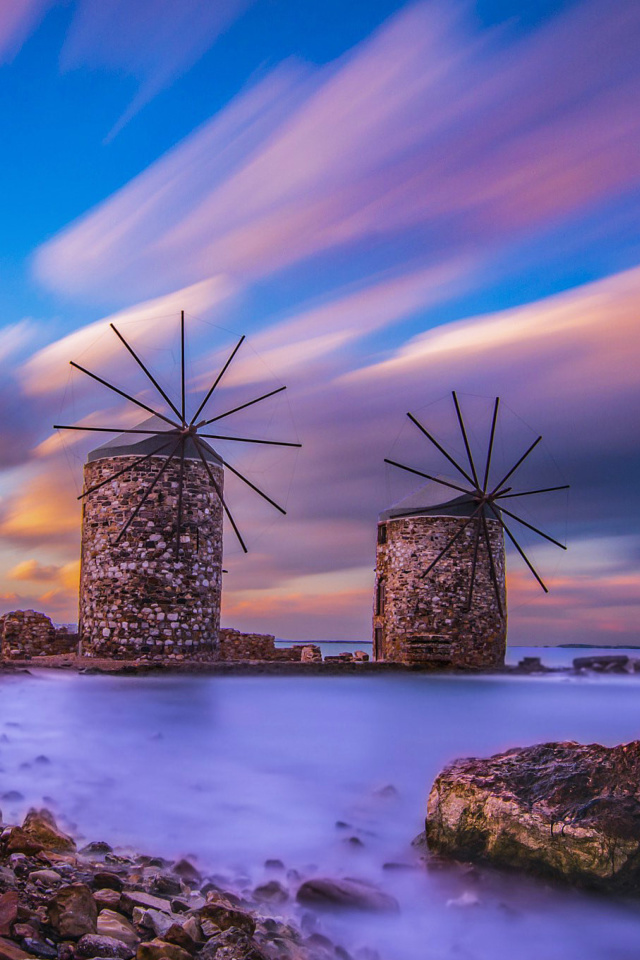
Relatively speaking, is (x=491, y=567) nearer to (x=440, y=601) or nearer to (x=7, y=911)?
(x=440, y=601)

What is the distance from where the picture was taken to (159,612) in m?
15.8

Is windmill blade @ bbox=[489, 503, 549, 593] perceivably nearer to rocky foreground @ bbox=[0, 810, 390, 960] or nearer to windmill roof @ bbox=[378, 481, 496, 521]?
windmill roof @ bbox=[378, 481, 496, 521]

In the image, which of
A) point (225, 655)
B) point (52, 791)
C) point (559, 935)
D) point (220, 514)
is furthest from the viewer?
point (225, 655)

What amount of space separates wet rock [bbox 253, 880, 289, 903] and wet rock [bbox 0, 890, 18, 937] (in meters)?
1.48

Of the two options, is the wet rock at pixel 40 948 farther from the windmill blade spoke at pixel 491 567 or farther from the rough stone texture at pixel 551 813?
the windmill blade spoke at pixel 491 567

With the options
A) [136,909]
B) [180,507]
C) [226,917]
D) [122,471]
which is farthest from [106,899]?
[122,471]

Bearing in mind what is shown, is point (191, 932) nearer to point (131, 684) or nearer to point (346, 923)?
point (346, 923)

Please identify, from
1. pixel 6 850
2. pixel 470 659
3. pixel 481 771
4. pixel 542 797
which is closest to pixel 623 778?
pixel 542 797

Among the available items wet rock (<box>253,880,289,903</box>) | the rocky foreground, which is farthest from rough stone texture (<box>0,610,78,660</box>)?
wet rock (<box>253,880,289,903</box>)

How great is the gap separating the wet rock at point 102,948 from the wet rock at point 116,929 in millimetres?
53

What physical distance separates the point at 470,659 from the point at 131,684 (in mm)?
9380

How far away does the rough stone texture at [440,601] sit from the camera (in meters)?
20.1

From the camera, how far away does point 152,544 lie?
1591 centimetres

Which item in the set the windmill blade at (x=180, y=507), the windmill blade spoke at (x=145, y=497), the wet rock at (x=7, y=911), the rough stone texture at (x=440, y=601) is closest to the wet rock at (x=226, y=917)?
the wet rock at (x=7, y=911)
